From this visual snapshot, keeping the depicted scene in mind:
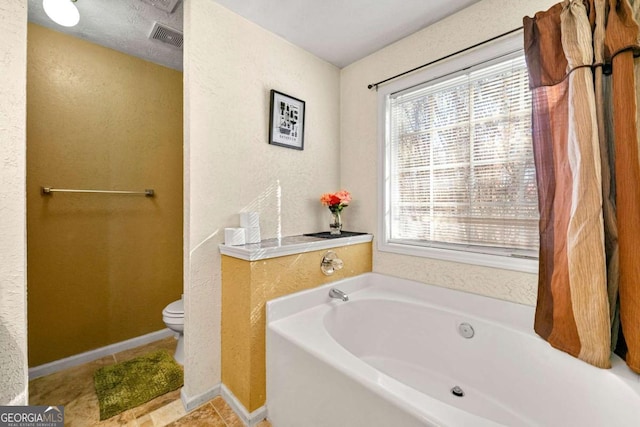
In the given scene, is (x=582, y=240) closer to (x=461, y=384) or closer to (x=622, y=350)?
(x=622, y=350)

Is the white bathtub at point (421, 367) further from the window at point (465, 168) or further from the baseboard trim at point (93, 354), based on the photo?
the baseboard trim at point (93, 354)

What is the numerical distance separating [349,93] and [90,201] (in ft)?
7.31

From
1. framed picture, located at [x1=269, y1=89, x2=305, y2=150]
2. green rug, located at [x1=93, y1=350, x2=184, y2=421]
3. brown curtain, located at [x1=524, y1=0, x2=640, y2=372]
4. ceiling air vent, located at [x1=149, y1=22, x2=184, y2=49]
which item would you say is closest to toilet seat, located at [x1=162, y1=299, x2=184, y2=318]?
green rug, located at [x1=93, y1=350, x2=184, y2=421]

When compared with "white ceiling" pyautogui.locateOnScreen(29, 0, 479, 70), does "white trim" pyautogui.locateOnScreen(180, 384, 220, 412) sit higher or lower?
lower

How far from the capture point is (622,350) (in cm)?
107

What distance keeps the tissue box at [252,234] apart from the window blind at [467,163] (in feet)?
3.38

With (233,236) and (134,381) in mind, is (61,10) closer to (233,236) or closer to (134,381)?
(233,236)

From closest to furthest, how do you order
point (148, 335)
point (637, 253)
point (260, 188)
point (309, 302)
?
point (637, 253)
point (309, 302)
point (260, 188)
point (148, 335)

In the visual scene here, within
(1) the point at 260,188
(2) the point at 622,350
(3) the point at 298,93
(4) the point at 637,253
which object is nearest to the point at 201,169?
(1) the point at 260,188

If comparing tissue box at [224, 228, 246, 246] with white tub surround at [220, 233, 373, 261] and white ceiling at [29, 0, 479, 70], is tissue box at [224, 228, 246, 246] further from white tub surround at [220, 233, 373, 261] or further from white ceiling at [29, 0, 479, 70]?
white ceiling at [29, 0, 479, 70]

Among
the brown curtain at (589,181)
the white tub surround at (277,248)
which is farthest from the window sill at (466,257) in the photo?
the white tub surround at (277,248)

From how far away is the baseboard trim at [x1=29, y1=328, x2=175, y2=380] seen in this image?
1.77m

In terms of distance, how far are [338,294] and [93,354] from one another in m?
1.92

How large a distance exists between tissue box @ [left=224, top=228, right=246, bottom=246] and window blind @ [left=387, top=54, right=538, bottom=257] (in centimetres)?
114
